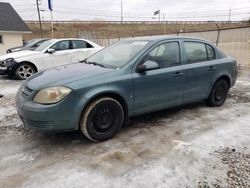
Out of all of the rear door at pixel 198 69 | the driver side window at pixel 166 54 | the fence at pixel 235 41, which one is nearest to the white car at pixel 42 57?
the driver side window at pixel 166 54

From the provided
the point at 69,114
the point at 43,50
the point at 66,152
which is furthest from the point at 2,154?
the point at 43,50

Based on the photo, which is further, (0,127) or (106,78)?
(0,127)

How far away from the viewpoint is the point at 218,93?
5.34 metres

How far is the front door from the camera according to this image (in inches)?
157

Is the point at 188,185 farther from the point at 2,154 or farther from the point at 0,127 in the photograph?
the point at 0,127

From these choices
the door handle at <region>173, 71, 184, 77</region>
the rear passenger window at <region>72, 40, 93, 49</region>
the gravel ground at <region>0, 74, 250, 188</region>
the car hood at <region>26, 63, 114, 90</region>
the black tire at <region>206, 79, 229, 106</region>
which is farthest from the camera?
the rear passenger window at <region>72, 40, 93, 49</region>

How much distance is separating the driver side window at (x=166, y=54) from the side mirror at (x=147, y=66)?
13 cm

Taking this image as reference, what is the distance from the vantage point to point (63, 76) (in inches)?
144

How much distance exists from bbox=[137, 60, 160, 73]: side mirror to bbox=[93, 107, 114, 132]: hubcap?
0.81 m

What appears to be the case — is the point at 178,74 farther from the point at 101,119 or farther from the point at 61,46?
the point at 61,46

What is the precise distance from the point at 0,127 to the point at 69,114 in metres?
1.75

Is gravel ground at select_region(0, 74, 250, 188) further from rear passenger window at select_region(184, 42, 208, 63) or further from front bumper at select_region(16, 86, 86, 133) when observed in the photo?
rear passenger window at select_region(184, 42, 208, 63)

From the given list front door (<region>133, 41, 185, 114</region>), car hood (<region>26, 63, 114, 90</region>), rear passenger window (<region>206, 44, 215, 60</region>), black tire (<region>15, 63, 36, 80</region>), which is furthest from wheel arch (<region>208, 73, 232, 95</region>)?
black tire (<region>15, 63, 36, 80</region>)

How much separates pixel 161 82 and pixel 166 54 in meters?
0.55
